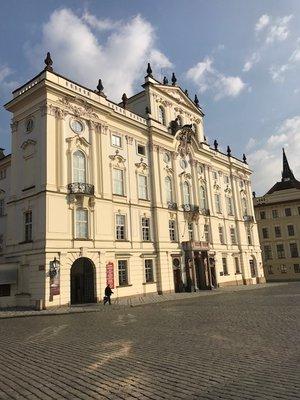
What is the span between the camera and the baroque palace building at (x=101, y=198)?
2962 centimetres

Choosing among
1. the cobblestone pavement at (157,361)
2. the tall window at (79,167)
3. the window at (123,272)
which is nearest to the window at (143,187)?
the window at (123,272)

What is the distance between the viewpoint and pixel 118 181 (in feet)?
120

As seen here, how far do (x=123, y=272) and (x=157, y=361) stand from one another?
2552 cm

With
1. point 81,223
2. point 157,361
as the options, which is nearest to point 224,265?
point 81,223

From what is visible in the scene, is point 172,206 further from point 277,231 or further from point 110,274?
point 277,231

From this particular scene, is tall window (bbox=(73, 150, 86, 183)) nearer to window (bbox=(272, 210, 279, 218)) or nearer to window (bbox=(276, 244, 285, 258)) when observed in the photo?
window (bbox=(276, 244, 285, 258))

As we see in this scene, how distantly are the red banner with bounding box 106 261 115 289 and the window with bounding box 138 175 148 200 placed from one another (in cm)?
910

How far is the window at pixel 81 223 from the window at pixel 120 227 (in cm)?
423

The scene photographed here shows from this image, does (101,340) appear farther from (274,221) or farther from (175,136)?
(274,221)

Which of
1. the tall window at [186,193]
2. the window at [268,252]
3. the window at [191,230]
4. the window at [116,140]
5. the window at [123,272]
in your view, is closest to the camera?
the window at [123,272]

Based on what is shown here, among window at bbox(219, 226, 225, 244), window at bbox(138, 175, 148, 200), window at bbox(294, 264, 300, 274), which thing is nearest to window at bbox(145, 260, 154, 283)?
window at bbox(138, 175, 148, 200)

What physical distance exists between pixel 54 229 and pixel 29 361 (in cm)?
1928

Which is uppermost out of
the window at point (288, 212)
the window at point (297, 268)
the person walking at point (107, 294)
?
the window at point (288, 212)

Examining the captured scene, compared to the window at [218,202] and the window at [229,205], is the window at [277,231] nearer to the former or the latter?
the window at [229,205]
